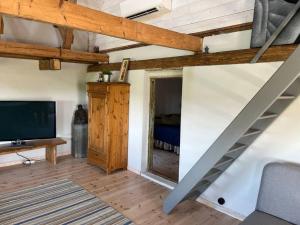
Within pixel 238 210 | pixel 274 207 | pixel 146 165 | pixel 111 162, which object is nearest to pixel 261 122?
pixel 274 207

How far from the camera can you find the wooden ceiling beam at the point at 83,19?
1.71 metres

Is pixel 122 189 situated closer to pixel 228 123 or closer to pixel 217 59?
pixel 228 123

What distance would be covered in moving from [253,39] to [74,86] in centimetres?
386

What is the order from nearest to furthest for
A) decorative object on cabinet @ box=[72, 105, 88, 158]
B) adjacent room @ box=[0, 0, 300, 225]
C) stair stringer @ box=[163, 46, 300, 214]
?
stair stringer @ box=[163, 46, 300, 214] < adjacent room @ box=[0, 0, 300, 225] < decorative object on cabinet @ box=[72, 105, 88, 158]

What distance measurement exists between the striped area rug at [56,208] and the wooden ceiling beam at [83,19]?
208 centimetres

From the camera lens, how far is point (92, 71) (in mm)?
5207

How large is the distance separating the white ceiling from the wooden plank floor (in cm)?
236

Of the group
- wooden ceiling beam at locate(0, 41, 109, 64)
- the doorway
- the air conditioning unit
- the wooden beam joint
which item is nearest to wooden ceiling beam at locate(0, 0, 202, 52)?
the air conditioning unit

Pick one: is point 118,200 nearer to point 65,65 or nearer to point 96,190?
point 96,190

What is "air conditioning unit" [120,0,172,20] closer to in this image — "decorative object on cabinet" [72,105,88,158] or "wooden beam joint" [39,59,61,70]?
"wooden beam joint" [39,59,61,70]

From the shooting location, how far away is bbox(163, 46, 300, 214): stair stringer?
169 centimetres

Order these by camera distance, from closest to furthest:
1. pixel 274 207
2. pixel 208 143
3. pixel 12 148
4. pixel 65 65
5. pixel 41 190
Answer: pixel 274 207 < pixel 208 143 < pixel 41 190 < pixel 12 148 < pixel 65 65

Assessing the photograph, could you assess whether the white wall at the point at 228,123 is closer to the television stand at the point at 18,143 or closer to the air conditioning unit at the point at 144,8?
the air conditioning unit at the point at 144,8

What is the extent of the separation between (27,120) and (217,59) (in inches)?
138
